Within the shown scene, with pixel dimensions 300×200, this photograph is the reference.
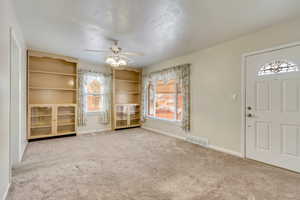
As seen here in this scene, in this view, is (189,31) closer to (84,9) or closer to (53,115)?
(84,9)

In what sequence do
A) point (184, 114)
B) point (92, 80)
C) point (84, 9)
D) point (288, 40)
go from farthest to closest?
point (92, 80)
point (184, 114)
point (288, 40)
point (84, 9)

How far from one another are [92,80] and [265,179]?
5.44 meters

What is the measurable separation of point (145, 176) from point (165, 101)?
3.32 m

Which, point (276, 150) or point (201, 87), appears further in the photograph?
point (201, 87)

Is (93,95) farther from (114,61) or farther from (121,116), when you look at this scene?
(114,61)

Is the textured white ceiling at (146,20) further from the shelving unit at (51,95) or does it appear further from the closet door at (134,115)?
the closet door at (134,115)

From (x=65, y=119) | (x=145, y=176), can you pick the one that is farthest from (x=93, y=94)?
(x=145, y=176)

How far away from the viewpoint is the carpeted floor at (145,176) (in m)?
1.88

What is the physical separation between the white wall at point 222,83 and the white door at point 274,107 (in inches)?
8.2

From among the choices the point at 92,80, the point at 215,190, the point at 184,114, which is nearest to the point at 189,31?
the point at 184,114

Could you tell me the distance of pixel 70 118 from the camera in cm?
495

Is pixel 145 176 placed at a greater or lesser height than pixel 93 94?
lesser

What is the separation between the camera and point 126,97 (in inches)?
247

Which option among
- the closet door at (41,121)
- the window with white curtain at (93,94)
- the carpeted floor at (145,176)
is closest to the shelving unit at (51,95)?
the closet door at (41,121)
